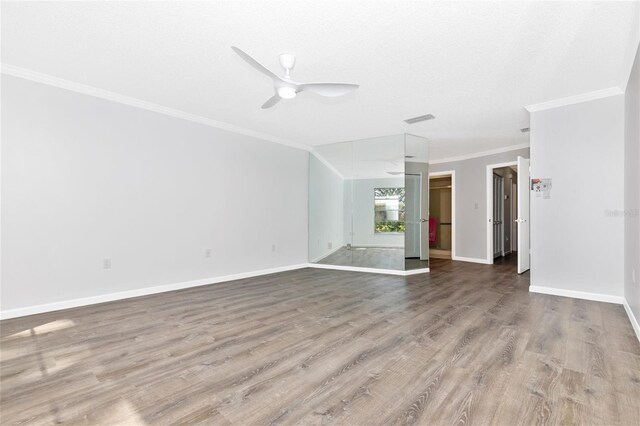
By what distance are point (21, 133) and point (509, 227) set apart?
10117 millimetres

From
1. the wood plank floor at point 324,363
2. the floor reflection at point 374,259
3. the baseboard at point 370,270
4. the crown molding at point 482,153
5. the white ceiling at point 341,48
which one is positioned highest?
the white ceiling at point 341,48

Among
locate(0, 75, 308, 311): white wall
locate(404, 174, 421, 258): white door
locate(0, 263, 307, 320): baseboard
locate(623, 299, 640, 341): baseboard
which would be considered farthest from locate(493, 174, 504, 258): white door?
locate(0, 263, 307, 320): baseboard

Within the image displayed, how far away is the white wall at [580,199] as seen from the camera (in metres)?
3.73

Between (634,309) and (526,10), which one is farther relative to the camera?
(634,309)

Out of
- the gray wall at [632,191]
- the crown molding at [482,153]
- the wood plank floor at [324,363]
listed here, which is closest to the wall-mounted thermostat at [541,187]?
the gray wall at [632,191]

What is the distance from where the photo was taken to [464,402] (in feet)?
5.74

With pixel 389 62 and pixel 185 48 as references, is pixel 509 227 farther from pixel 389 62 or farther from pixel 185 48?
pixel 185 48

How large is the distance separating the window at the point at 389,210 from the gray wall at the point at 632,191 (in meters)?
3.02

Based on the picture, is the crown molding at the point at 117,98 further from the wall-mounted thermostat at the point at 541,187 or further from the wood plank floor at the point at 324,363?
the wall-mounted thermostat at the point at 541,187

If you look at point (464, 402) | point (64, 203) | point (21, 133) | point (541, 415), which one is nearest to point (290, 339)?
point (464, 402)

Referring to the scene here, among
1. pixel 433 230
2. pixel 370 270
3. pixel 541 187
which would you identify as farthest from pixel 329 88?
pixel 433 230

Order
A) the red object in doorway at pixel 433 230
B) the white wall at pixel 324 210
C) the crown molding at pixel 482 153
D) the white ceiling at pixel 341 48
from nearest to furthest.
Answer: the white ceiling at pixel 341 48
the white wall at pixel 324 210
the crown molding at pixel 482 153
the red object in doorway at pixel 433 230

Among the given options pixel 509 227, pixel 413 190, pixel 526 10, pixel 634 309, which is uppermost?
pixel 526 10

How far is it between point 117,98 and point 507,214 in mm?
8988
